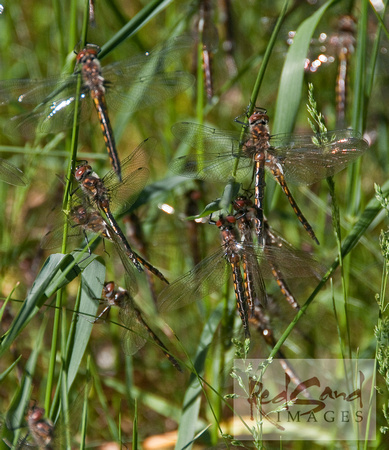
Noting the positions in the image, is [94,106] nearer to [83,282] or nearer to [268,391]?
[83,282]

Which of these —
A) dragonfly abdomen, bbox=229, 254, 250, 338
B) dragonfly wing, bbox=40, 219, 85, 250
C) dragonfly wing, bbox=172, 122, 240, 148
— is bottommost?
dragonfly abdomen, bbox=229, 254, 250, 338

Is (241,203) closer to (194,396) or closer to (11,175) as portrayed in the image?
(194,396)

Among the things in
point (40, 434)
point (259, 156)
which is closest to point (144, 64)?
point (259, 156)

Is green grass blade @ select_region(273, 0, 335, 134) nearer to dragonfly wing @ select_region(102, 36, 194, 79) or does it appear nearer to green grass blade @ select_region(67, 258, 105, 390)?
dragonfly wing @ select_region(102, 36, 194, 79)

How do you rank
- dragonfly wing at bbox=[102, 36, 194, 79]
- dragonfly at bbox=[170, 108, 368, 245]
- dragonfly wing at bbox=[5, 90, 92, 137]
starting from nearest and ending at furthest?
1. dragonfly at bbox=[170, 108, 368, 245]
2. dragonfly wing at bbox=[5, 90, 92, 137]
3. dragonfly wing at bbox=[102, 36, 194, 79]

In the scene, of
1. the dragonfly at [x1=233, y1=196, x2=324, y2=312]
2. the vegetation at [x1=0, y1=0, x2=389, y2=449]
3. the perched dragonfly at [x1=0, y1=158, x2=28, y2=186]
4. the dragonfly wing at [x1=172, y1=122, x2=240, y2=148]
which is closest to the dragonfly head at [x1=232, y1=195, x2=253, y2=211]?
the dragonfly at [x1=233, y1=196, x2=324, y2=312]

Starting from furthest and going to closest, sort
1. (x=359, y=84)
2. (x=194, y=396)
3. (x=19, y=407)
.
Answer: (x=359, y=84), (x=194, y=396), (x=19, y=407)

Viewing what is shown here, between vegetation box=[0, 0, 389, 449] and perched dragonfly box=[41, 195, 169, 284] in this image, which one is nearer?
vegetation box=[0, 0, 389, 449]

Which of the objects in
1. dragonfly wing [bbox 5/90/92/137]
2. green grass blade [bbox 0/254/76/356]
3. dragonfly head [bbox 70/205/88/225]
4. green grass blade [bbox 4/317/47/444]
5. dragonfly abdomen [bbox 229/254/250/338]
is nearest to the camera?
green grass blade [bbox 0/254/76/356]
